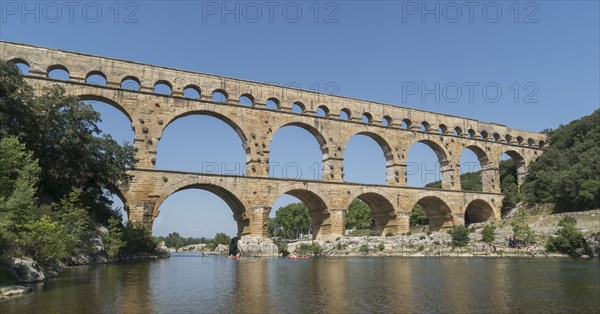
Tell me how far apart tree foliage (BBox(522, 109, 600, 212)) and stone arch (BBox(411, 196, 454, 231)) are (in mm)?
7778

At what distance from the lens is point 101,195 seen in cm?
2745

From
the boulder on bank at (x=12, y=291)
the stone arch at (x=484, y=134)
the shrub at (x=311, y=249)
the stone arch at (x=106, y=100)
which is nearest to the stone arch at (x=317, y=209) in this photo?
the shrub at (x=311, y=249)

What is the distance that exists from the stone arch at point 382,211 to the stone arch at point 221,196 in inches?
373

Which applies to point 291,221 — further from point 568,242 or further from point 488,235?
point 568,242

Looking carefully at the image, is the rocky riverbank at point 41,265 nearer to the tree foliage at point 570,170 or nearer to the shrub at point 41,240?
the shrub at point 41,240

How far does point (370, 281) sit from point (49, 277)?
9741 millimetres

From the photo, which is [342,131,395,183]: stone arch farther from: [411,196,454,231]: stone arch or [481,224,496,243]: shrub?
[481,224,496,243]: shrub

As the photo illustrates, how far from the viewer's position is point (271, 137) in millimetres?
33625

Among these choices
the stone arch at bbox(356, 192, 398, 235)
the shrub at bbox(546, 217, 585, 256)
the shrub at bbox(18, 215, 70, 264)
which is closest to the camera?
the shrub at bbox(18, 215, 70, 264)

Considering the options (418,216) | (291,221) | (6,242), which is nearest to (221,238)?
(291,221)

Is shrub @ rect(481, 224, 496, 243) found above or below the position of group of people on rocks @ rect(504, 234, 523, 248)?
above

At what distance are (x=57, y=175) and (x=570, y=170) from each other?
117 feet

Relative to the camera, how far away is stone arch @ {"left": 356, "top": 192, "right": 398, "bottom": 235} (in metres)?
37.2

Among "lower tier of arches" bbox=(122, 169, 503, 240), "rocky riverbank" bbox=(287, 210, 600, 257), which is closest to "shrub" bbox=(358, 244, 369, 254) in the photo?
"rocky riverbank" bbox=(287, 210, 600, 257)
